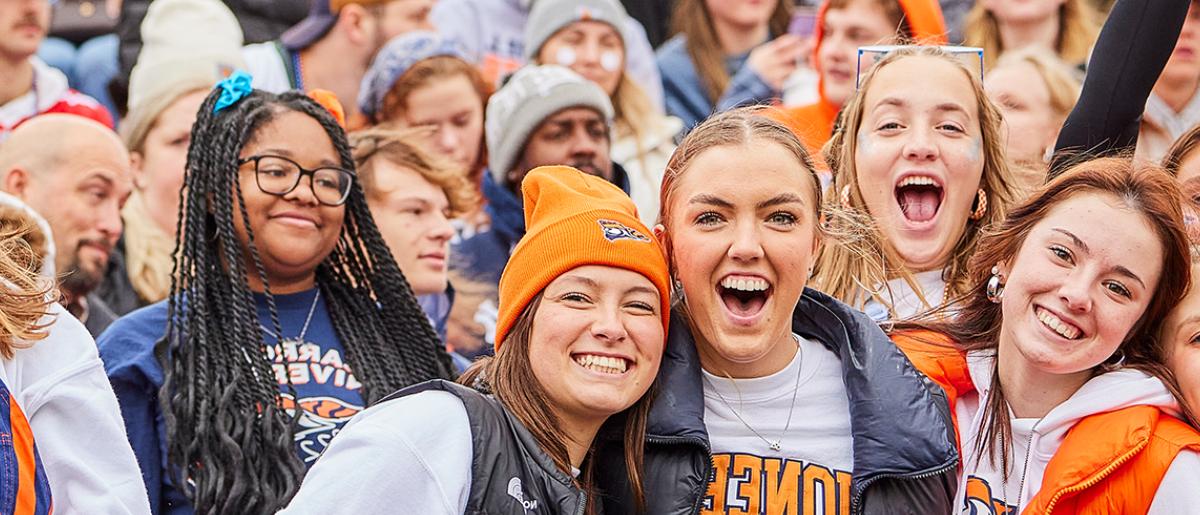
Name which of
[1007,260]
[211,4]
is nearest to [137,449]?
[1007,260]

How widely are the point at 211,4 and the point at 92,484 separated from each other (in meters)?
4.04

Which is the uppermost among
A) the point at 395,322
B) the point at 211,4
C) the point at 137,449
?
the point at 211,4

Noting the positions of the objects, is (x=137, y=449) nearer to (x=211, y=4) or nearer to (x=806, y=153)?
(x=806, y=153)

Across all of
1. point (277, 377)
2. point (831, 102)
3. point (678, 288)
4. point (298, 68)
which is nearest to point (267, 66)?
point (298, 68)

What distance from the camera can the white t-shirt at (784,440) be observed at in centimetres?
310

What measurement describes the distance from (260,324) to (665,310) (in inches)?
48.6

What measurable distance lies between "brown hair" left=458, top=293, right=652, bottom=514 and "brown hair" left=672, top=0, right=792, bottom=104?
3.99m

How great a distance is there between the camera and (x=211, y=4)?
6.59 meters

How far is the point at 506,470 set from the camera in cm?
289

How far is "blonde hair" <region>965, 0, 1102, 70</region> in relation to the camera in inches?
250

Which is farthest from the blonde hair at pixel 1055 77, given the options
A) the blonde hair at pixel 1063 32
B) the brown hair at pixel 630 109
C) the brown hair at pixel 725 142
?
the brown hair at pixel 725 142

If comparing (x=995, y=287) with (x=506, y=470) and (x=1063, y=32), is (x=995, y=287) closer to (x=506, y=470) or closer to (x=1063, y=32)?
(x=506, y=470)

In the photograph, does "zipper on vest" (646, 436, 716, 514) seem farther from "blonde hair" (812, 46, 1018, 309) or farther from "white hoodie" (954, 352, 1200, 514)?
"blonde hair" (812, 46, 1018, 309)

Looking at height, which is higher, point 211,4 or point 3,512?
point 211,4
